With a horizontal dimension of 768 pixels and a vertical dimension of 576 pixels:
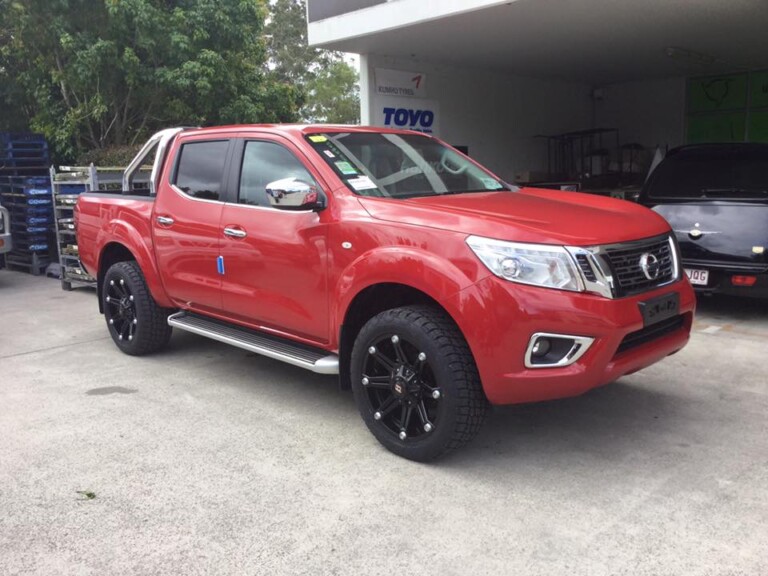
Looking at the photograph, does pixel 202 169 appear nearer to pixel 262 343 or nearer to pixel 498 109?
pixel 262 343

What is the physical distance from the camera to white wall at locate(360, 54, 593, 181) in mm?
11727

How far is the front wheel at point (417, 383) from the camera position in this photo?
11.2ft

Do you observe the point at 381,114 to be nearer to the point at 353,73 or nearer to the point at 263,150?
the point at 263,150

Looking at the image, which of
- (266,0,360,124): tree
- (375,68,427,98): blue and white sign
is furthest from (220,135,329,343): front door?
(266,0,360,124): tree

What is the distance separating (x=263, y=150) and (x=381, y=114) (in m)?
6.33

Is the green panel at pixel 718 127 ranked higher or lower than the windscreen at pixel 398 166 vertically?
higher

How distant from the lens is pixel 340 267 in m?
3.95

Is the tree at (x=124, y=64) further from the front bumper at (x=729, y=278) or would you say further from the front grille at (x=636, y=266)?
the front grille at (x=636, y=266)

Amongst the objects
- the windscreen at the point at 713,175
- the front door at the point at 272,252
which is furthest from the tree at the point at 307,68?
the front door at the point at 272,252

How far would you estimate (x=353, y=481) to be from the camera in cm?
353

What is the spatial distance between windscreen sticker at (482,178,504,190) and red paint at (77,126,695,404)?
0.74ft

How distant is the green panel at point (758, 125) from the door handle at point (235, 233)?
44.4ft

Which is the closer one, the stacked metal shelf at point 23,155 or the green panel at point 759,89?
the stacked metal shelf at point 23,155

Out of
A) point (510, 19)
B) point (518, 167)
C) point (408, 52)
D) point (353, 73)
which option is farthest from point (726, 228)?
point (353, 73)
